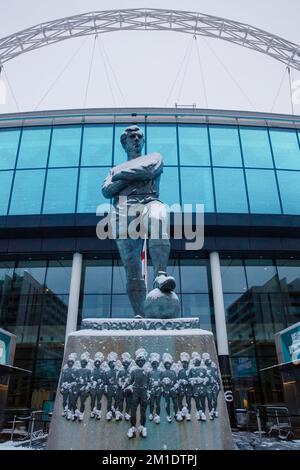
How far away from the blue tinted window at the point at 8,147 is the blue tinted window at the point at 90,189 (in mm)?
4887

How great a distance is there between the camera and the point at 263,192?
20.0 m

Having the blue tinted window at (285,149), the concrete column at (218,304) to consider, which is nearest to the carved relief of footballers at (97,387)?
the concrete column at (218,304)

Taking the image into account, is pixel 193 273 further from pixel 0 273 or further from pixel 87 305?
pixel 0 273

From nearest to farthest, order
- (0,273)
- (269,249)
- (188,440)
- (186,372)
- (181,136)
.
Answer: (188,440), (186,372), (269,249), (0,273), (181,136)

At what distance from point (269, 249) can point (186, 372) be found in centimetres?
1707

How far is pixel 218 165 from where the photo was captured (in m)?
20.9

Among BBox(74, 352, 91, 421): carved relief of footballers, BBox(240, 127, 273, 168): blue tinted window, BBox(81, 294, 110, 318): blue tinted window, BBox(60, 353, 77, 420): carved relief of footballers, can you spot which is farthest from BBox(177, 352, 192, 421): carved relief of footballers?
BBox(240, 127, 273, 168): blue tinted window

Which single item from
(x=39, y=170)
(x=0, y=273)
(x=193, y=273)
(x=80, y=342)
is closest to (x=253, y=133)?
(x=193, y=273)

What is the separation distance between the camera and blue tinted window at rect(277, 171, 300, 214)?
64.8 ft

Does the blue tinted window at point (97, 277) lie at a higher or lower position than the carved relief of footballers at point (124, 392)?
higher

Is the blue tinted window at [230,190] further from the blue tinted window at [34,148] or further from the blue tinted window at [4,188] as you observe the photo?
the blue tinted window at [4,188]

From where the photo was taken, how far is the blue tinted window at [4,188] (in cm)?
1942

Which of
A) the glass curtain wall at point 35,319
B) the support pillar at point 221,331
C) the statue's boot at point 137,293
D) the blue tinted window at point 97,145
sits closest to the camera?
the statue's boot at point 137,293

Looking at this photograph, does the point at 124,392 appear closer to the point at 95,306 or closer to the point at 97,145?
the point at 95,306
